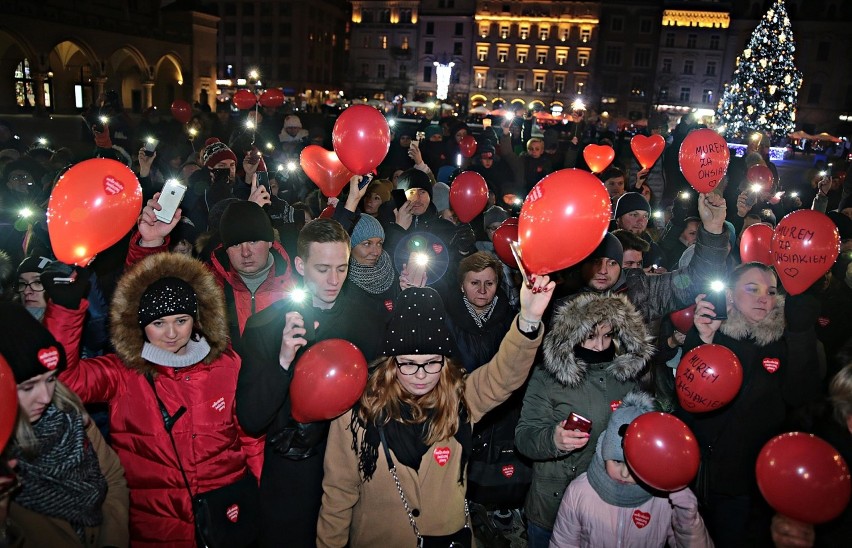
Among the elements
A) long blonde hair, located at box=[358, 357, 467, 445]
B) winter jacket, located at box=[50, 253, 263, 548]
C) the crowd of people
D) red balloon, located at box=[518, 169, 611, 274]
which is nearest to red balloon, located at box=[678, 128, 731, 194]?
the crowd of people

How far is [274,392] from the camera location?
8.38ft

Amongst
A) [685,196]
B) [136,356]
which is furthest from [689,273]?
[136,356]

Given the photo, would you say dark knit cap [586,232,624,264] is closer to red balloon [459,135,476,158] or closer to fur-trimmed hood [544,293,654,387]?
→ fur-trimmed hood [544,293,654,387]

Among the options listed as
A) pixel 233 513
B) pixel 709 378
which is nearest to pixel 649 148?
pixel 709 378

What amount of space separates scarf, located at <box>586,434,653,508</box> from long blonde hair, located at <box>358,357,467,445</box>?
77cm

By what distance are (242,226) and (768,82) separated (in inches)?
1512

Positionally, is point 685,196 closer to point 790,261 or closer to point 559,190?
point 790,261

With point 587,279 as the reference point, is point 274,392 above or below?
below

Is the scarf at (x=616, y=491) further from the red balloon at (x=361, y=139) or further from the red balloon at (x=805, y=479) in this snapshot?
the red balloon at (x=361, y=139)

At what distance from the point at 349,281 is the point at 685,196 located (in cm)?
437

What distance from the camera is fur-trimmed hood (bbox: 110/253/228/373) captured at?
2701 millimetres

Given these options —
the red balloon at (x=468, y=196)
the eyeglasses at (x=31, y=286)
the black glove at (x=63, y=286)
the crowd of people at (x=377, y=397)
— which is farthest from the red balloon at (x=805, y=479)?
the red balloon at (x=468, y=196)

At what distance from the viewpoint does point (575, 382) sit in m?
3.04

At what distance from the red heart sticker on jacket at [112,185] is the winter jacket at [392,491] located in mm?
1924
